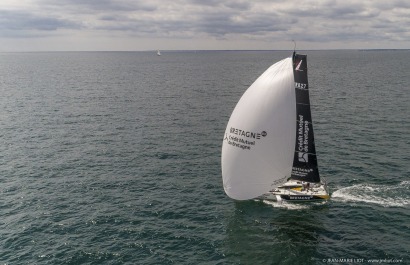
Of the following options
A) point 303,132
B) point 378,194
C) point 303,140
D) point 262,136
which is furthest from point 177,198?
point 378,194

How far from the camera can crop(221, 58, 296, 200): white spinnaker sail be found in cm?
3559

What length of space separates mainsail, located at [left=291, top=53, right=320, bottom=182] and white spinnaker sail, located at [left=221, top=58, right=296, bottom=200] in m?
0.57

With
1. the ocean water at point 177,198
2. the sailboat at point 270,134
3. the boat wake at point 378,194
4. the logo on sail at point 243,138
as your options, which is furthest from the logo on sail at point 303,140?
the boat wake at point 378,194

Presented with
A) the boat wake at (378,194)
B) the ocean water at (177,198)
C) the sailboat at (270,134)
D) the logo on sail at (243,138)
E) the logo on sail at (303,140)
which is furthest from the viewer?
the boat wake at (378,194)

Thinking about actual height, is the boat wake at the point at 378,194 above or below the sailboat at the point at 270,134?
below

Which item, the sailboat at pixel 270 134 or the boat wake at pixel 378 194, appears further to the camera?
the boat wake at pixel 378 194

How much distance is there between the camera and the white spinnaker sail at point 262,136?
117ft

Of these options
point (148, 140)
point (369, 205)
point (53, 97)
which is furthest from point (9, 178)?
point (53, 97)

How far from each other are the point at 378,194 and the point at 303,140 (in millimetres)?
11827

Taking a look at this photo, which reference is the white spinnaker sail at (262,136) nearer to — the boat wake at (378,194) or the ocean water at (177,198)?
the ocean water at (177,198)

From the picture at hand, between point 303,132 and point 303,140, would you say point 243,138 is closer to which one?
point 303,132

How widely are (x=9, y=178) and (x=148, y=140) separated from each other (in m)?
23.1

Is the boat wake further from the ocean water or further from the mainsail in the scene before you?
the mainsail

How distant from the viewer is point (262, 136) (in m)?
36.0
